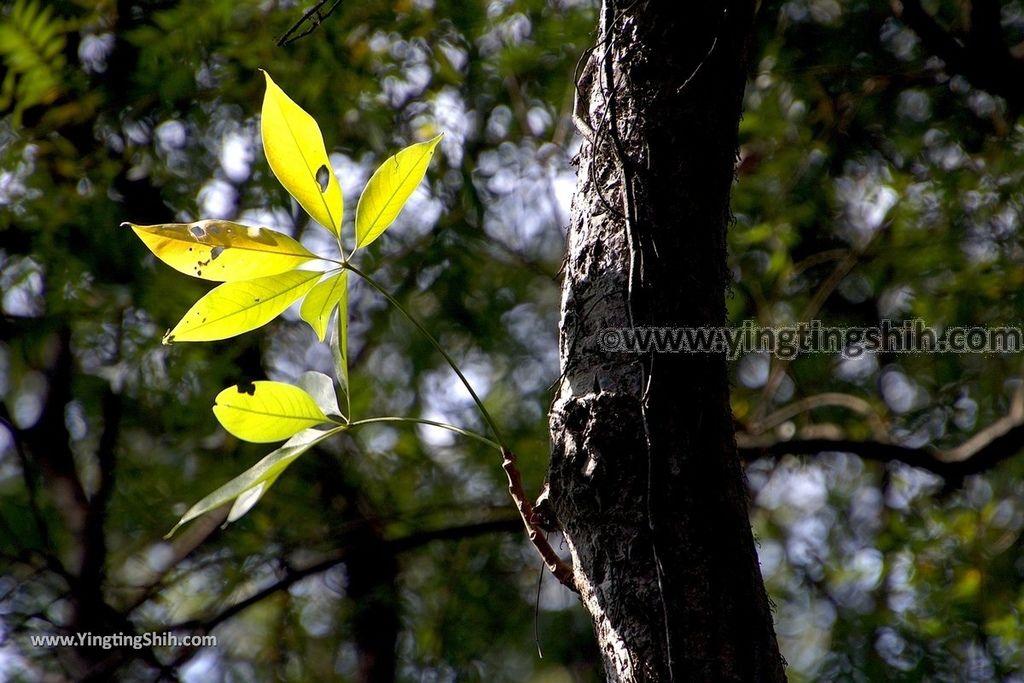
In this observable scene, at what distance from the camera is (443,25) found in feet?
7.12

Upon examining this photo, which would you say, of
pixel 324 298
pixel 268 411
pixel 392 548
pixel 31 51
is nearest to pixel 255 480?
pixel 268 411

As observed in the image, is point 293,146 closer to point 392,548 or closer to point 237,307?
point 237,307

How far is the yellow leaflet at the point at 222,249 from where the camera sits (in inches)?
29.5

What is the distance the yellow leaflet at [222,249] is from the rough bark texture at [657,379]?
0.85 feet

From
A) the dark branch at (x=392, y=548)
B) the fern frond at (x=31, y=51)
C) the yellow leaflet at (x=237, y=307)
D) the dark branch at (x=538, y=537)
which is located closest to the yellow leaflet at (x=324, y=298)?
the yellow leaflet at (x=237, y=307)

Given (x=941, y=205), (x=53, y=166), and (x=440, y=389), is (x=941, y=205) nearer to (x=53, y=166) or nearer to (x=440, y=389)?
(x=440, y=389)

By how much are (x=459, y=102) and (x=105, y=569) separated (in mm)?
1419

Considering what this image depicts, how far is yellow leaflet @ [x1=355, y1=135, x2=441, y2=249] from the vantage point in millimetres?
789

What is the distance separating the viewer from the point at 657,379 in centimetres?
65

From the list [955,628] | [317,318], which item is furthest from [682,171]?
[955,628]

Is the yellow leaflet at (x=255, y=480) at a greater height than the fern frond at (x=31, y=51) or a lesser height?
lesser

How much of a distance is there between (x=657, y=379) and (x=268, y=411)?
360 mm

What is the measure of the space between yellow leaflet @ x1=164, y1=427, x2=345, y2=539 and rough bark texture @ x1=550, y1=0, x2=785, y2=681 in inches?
8.9

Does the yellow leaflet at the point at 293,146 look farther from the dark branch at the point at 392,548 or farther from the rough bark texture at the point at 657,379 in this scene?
the dark branch at the point at 392,548
